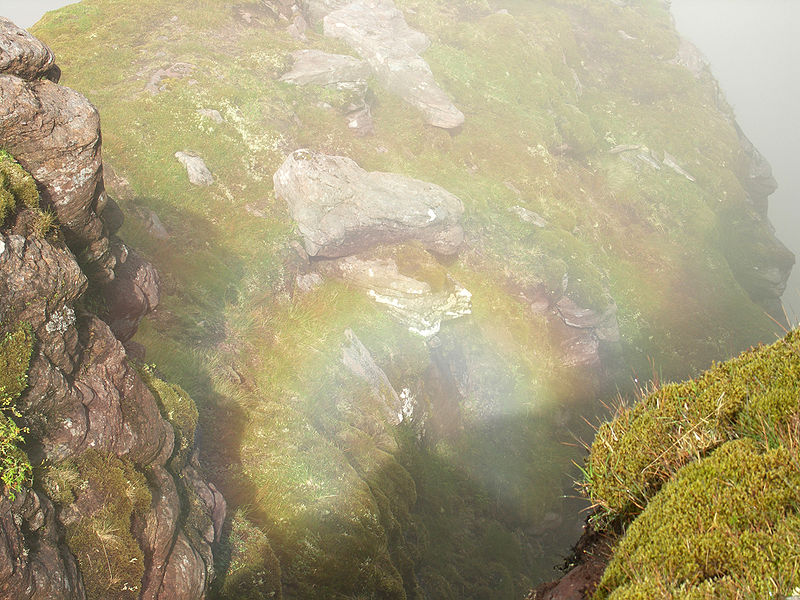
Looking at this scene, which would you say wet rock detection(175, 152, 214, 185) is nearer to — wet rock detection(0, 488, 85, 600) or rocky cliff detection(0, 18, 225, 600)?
rocky cliff detection(0, 18, 225, 600)

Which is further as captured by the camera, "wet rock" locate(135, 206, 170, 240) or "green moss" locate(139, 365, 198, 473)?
"wet rock" locate(135, 206, 170, 240)

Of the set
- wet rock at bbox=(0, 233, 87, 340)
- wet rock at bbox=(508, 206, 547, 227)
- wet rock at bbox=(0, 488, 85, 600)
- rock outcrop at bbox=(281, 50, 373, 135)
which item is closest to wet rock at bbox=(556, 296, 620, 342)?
wet rock at bbox=(508, 206, 547, 227)

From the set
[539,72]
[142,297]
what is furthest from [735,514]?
[539,72]

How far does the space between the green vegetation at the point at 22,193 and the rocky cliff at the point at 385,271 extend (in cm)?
141

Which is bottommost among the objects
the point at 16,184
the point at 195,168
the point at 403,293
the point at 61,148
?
the point at 403,293

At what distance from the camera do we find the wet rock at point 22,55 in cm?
987

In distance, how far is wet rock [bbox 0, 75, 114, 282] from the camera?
32.0 ft

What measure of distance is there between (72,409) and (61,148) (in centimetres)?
580

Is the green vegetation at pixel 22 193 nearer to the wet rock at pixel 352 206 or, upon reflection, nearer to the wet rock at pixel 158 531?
the wet rock at pixel 158 531

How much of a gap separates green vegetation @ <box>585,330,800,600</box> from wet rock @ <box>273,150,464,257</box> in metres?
16.3

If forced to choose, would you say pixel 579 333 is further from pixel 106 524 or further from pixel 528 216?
pixel 106 524

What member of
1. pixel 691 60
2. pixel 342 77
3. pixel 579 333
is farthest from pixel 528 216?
pixel 691 60

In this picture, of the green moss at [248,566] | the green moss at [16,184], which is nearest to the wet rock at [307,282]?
the green moss at [248,566]

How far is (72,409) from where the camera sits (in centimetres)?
855
